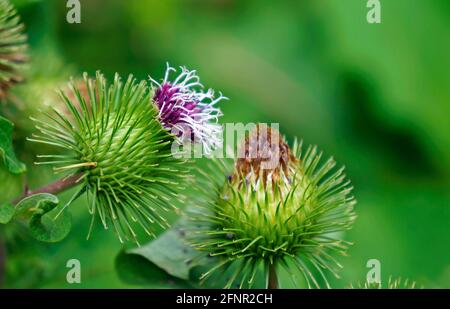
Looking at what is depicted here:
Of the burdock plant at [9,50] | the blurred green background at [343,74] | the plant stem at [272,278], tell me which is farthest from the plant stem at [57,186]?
the blurred green background at [343,74]

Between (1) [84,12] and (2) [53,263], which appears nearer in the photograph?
(2) [53,263]

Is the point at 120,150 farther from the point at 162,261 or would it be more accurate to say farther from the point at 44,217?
the point at 162,261

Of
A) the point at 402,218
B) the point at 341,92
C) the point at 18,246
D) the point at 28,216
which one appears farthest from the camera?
the point at 341,92

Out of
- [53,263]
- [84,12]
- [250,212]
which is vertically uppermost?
[84,12]

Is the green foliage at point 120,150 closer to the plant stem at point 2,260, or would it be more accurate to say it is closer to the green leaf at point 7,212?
the green leaf at point 7,212

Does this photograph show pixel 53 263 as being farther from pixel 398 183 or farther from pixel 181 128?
pixel 398 183

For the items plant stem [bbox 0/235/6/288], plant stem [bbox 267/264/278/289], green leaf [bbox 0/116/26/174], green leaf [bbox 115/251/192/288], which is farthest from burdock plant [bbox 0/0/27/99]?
plant stem [bbox 267/264/278/289]

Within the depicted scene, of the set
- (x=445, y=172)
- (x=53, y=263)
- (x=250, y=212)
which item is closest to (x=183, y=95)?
(x=250, y=212)
